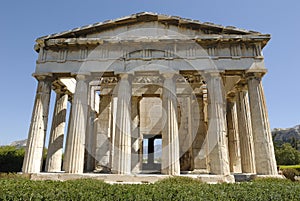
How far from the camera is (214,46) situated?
53.6 feet

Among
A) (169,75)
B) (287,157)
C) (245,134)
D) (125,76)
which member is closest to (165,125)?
(169,75)

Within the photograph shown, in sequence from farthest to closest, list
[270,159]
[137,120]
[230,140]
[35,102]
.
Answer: [137,120] < [230,140] < [35,102] < [270,159]

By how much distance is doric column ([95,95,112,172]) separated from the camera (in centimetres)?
2022

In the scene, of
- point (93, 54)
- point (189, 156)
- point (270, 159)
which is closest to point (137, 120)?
point (189, 156)

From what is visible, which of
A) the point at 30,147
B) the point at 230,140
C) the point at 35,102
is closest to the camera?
the point at 30,147

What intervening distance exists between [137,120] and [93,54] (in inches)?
315

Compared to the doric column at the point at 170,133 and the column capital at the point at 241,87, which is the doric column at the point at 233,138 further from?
the doric column at the point at 170,133

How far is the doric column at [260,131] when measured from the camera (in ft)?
46.3

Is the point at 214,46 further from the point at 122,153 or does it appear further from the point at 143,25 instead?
the point at 122,153

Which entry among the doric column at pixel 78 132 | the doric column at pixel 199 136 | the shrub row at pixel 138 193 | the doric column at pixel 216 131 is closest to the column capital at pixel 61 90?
the doric column at pixel 78 132

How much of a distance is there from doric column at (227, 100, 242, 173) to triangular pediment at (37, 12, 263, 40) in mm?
7314

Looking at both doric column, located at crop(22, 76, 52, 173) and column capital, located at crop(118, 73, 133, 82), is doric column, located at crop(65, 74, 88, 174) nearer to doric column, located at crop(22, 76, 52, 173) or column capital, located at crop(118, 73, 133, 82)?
doric column, located at crop(22, 76, 52, 173)

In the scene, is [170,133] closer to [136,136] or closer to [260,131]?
[260,131]

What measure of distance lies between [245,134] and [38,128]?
52.1 ft
